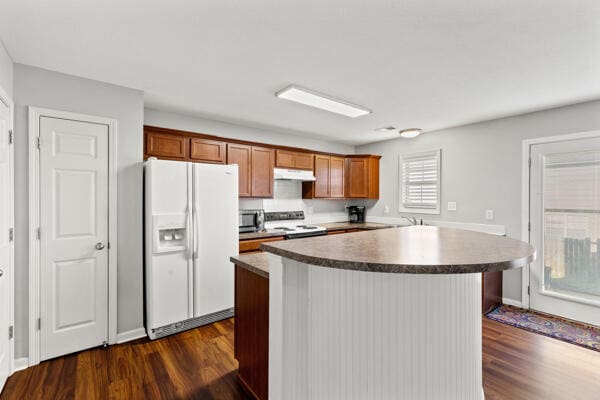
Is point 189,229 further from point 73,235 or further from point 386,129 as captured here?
point 386,129

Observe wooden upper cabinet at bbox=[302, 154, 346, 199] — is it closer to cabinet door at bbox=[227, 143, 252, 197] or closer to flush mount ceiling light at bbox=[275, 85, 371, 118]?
cabinet door at bbox=[227, 143, 252, 197]

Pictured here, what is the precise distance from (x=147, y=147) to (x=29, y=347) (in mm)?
2043

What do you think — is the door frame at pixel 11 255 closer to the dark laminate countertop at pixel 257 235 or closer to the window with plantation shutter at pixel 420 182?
the dark laminate countertop at pixel 257 235

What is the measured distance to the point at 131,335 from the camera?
2803mm

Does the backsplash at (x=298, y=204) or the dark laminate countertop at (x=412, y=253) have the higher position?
the backsplash at (x=298, y=204)

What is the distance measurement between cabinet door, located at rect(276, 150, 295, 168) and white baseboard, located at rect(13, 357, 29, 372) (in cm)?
331

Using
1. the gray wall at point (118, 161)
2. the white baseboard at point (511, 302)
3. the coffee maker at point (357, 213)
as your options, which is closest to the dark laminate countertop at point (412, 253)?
the gray wall at point (118, 161)

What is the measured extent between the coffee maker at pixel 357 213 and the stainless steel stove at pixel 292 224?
3.69 feet

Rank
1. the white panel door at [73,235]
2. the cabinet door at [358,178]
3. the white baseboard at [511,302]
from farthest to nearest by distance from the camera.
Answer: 1. the cabinet door at [358,178]
2. the white baseboard at [511,302]
3. the white panel door at [73,235]

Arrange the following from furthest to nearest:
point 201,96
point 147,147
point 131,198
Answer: point 147,147, point 201,96, point 131,198

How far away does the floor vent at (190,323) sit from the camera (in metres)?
2.88

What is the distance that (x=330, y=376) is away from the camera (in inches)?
55.7

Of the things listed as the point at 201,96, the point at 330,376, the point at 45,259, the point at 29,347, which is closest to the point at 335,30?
the point at 201,96

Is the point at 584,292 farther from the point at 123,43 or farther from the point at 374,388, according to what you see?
the point at 123,43
